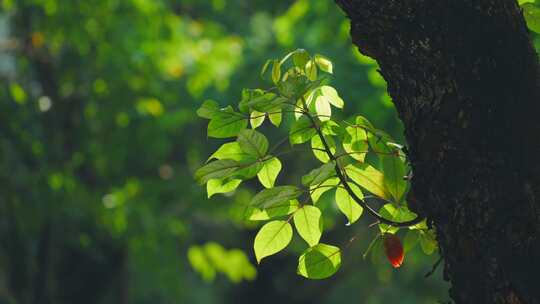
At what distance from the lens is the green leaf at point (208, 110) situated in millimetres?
1493

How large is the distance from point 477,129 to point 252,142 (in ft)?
1.23

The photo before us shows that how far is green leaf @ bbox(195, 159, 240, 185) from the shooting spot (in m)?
1.46

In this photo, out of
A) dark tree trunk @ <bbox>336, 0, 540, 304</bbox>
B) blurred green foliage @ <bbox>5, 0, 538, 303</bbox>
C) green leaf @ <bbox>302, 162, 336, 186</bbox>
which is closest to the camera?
dark tree trunk @ <bbox>336, 0, 540, 304</bbox>

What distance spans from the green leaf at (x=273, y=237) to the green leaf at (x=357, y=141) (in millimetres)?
166

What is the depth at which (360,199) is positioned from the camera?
5.13ft

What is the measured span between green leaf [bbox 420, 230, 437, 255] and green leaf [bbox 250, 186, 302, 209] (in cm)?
29

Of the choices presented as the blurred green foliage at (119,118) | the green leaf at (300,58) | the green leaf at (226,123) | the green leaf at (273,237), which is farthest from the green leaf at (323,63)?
the blurred green foliage at (119,118)

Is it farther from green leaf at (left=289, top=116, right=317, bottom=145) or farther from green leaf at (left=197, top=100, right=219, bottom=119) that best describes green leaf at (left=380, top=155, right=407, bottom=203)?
green leaf at (left=197, top=100, right=219, bottom=119)

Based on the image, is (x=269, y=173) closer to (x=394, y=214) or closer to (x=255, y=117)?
(x=255, y=117)

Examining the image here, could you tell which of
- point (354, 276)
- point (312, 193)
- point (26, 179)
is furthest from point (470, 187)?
point (354, 276)

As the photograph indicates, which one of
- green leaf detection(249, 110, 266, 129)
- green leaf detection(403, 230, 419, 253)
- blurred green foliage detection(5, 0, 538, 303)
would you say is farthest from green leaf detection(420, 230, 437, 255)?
blurred green foliage detection(5, 0, 538, 303)

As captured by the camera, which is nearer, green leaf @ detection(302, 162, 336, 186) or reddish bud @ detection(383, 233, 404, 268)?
green leaf @ detection(302, 162, 336, 186)

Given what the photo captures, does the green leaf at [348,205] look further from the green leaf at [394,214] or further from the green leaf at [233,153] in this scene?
the green leaf at [233,153]

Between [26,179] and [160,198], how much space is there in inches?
70.4
